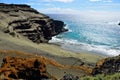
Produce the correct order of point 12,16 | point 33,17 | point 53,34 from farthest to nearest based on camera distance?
point 53,34, point 33,17, point 12,16

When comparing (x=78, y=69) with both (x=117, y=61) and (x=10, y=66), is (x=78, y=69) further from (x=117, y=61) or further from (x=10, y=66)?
(x=10, y=66)

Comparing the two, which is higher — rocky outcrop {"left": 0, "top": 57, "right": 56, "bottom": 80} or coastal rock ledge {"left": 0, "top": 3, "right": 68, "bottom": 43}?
rocky outcrop {"left": 0, "top": 57, "right": 56, "bottom": 80}

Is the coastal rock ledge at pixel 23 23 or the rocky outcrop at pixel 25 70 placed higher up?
the rocky outcrop at pixel 25 70

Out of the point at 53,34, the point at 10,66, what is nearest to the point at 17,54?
the point at 10,66

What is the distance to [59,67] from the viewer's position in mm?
26875

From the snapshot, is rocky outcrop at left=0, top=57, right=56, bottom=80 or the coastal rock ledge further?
the coastal rock ledge

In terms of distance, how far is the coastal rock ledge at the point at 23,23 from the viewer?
86.7 meters

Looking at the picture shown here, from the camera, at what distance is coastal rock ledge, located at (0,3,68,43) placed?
86.7 meters

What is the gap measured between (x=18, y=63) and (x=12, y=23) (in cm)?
7257

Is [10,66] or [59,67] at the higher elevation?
[10,66]

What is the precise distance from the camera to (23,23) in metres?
94.9

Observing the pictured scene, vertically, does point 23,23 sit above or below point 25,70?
below

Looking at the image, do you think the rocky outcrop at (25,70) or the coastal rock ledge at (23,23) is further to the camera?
the coastal rock ledge at (23,23)

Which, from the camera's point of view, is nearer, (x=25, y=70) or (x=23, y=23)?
(x=25, y=70)
